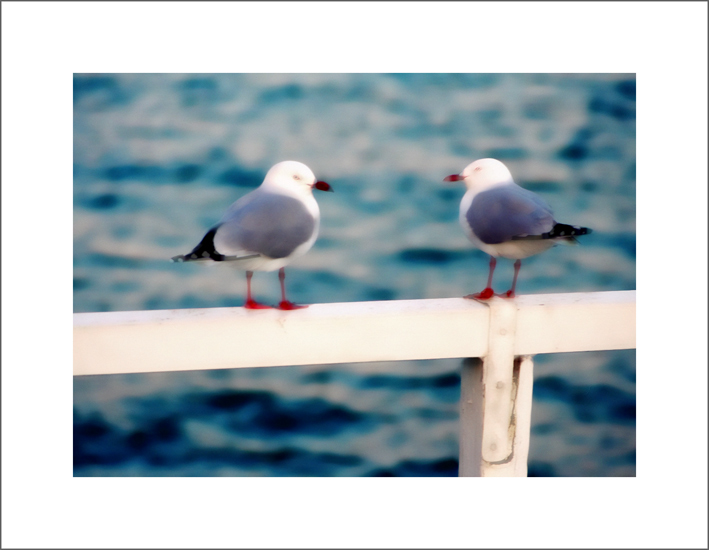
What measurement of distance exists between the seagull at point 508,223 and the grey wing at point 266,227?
318mm

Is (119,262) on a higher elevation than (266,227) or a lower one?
higher

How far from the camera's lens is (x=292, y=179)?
1.29 metres

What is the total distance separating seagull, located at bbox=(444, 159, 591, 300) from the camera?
1209 millimetres

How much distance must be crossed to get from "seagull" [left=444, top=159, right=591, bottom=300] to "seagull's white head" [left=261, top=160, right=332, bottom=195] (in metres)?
0.30

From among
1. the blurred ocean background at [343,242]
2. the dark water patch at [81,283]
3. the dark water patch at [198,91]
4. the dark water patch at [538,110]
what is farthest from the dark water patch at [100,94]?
the dark water patch at [538,110]

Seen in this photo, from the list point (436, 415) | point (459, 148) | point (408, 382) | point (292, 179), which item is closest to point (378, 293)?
point (408, 382)

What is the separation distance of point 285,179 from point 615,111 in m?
1.31

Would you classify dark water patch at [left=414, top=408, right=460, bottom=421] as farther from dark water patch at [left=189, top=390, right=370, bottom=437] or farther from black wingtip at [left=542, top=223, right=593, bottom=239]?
black wingtip at [left=542, top=223, right=593, bottom=239]

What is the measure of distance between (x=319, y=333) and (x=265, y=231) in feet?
0.77

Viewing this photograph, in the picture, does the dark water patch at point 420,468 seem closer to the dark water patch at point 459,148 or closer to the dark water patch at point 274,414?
the dark water patch at point 274,414

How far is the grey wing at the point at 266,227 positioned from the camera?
3.89 ft

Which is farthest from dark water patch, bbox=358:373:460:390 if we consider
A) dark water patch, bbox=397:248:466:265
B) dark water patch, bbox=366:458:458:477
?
dark water patch, bbox=397:248:466:265

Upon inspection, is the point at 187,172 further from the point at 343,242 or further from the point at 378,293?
the point at 378,293

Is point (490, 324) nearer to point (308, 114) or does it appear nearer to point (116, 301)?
point (308, 114)
